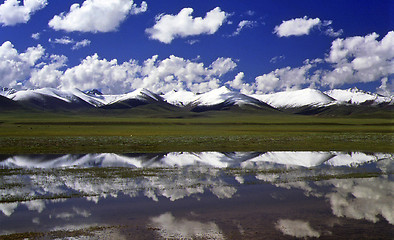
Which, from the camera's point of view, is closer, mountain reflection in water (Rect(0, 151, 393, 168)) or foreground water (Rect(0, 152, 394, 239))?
foreground water (Rect(0, 152, 394, 239))

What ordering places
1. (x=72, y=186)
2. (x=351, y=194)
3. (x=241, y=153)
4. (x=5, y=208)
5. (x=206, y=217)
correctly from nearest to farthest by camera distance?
1. (x=206, y=217)
2. (x=5, y=208)
3. (x=351, y=194)
4. (x=72, y=186)
5. (x=241, y=153)

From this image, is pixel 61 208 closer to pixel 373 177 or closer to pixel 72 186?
pixel 72 186

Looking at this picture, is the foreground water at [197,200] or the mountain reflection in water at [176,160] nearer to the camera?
the foreground water at [197,200]

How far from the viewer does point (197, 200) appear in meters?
21.4

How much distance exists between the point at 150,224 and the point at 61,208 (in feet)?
19.1

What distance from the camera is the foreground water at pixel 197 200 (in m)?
15.9

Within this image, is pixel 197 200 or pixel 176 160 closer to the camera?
pixel 197 200

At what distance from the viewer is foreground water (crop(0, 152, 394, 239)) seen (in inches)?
625

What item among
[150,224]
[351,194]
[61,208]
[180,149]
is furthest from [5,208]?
[180,149]

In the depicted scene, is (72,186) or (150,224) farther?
(72,186)

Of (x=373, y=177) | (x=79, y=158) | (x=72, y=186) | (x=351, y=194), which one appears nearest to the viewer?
(x=351, y=194)

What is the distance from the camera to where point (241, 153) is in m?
47.5

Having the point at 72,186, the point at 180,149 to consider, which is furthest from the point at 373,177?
the point at 180,149

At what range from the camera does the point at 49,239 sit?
14766 mm
